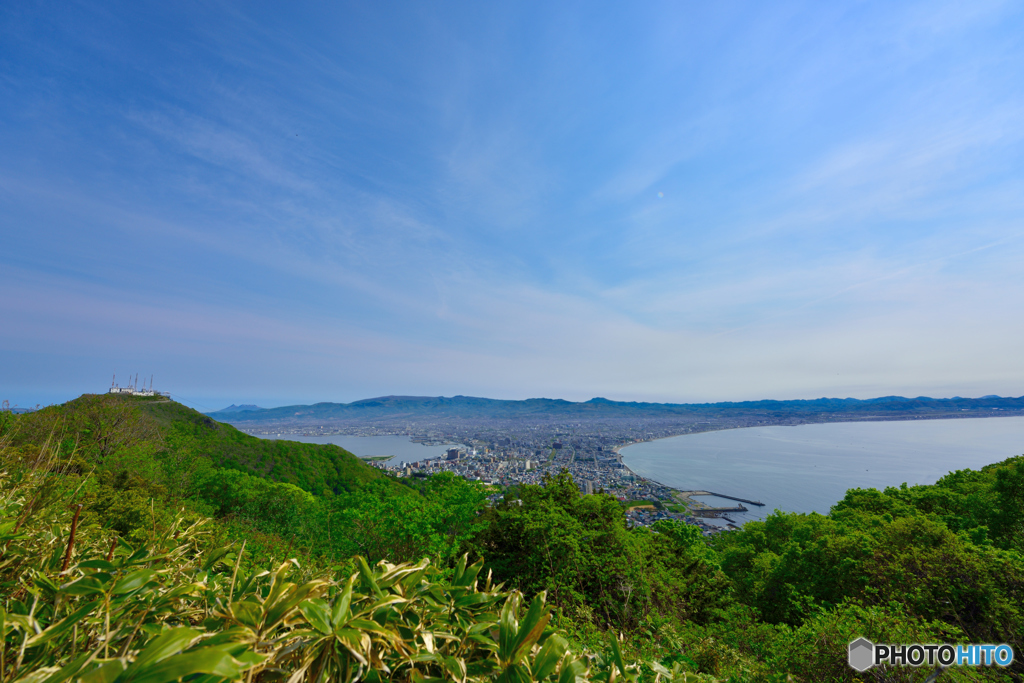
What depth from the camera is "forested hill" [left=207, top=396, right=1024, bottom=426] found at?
11938cm

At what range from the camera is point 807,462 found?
50.8 metres

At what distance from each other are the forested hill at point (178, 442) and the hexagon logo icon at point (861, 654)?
16.5 m

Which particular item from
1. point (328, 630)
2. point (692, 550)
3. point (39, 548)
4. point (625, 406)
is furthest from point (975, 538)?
point (625, 406)

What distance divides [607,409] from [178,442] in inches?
6188

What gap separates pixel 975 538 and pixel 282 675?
645 inches

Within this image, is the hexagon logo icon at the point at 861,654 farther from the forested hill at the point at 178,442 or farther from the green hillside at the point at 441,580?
the forested hill at the point at 178,442

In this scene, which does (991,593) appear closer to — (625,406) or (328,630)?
(328,630)

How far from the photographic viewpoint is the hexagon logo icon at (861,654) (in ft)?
14.7

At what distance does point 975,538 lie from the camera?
32.1 ft

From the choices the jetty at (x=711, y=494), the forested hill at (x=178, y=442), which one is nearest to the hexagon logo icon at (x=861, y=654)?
the forested hill at (x=178, y=442)

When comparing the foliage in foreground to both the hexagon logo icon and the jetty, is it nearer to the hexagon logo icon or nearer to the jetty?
the hexagon logo icon

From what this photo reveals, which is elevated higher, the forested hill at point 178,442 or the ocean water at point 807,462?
the forested hill at point 178,442

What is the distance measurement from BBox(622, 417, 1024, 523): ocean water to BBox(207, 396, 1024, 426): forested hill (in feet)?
174

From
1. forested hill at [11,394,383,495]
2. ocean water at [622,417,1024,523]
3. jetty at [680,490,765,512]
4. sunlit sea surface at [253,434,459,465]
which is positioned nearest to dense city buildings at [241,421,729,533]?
jetty at [680,490,765,512]
